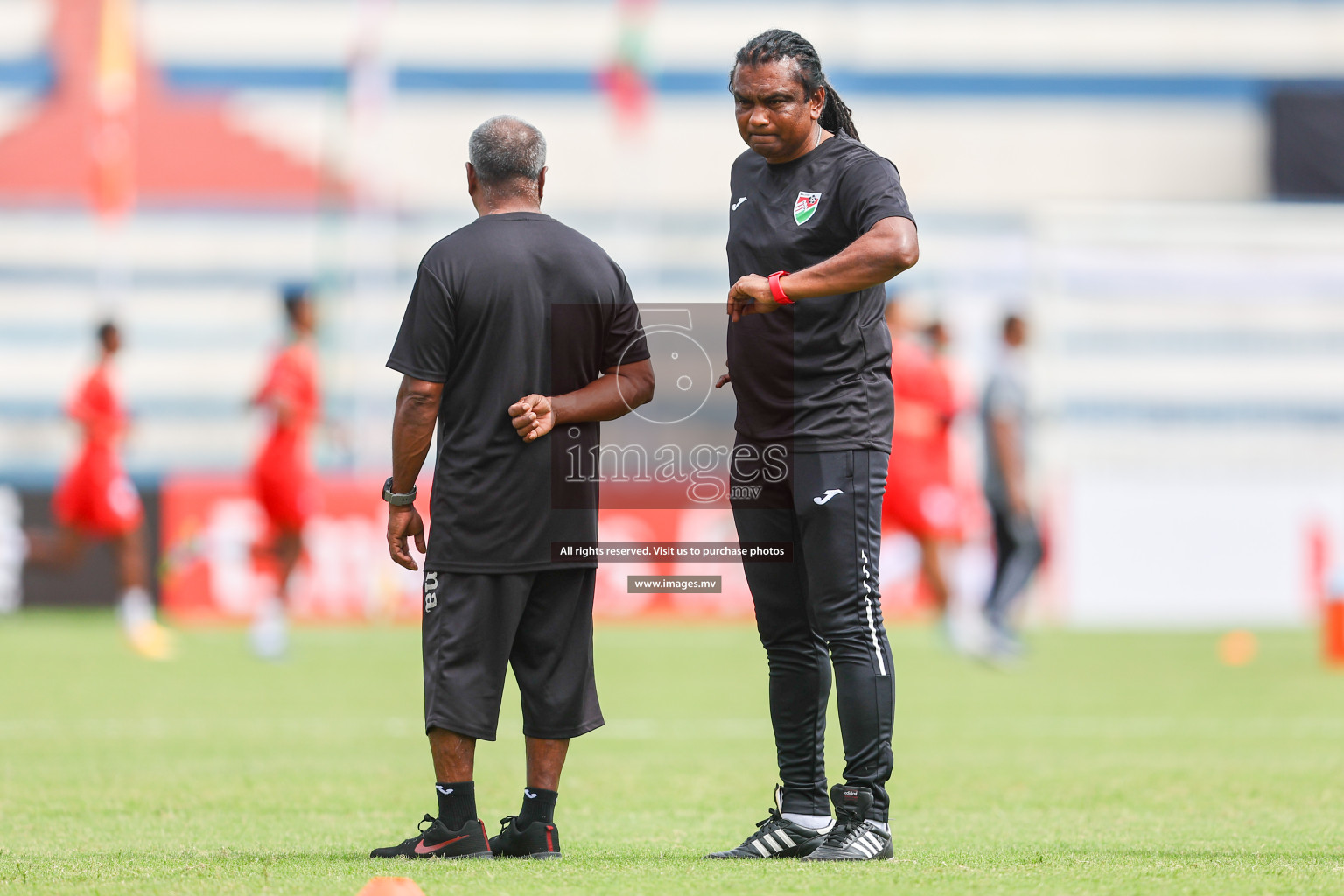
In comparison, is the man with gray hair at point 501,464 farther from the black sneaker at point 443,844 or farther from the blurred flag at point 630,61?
the blurred flag at point 630,61

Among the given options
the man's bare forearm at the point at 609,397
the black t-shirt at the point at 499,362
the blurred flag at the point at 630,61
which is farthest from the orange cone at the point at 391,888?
the blurred flag at the point at 630,61

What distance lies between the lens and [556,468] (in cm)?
523

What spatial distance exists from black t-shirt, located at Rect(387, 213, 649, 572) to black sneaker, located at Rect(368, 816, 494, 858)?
0.74 meters

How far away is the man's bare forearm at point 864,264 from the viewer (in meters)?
4.77

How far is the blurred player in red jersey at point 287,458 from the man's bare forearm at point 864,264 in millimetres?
9238

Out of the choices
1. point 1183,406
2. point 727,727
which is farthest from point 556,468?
point 1183,406

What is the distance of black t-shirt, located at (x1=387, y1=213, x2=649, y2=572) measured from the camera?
16.7 feet

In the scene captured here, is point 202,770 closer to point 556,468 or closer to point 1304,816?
point 556,468

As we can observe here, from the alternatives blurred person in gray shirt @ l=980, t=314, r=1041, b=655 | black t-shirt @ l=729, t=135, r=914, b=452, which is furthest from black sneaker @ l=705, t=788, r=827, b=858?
blurred person in gray shirt @ l=980, t=314, r=1041, b=655

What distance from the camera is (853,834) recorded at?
197 inches

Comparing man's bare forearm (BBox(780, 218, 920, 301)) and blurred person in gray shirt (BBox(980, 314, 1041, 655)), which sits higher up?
man's bare forearm (BBox(780, 218, 920, 301))

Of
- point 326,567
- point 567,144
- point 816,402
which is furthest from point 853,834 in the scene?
point 567,144

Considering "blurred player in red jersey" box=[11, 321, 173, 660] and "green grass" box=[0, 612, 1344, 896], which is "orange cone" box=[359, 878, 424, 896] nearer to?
"green grass" box=[0, 612, 1344, 896]

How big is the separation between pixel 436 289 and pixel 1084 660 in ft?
30.9
